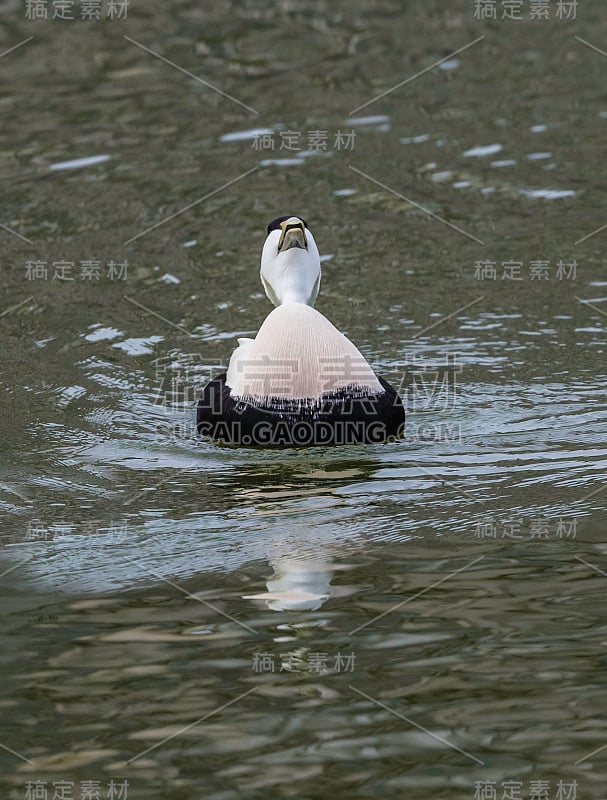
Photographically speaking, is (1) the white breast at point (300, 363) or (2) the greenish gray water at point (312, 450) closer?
(2) the greenish gray water at point (312, 450)

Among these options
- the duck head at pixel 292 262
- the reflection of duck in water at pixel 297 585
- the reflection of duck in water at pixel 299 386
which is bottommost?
the reflection of duck in water at pixel 297 585

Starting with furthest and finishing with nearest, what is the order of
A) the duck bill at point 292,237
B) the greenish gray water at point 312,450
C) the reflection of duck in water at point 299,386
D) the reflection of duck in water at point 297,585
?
the duck bill at point 292,237 < the reflection of duck in water at point 299,386 < the reflection of duck in water at point 297,585 < the greenish gray water at point 312,450

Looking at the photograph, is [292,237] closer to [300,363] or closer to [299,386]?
[300,363]

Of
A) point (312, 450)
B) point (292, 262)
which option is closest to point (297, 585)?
point (312, 450)

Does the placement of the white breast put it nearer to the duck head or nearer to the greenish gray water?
the duck head

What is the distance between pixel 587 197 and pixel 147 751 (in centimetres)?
708

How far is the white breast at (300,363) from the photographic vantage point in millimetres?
6523

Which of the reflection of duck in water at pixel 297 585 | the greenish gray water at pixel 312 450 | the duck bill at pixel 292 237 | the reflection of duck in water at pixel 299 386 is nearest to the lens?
the greenish gray water at pixel 312 450

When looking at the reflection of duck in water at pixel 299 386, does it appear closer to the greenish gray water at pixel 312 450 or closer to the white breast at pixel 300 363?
the white breast at pixel 300 363

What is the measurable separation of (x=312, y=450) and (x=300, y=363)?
395 millimetres

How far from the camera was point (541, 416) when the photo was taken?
7.21 metres

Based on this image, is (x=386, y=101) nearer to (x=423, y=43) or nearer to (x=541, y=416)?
(x=423, y=43)

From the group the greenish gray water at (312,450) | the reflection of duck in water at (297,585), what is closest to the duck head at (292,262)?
the greenish gray water at (312,450)

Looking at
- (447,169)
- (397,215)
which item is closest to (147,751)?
(397,215)
